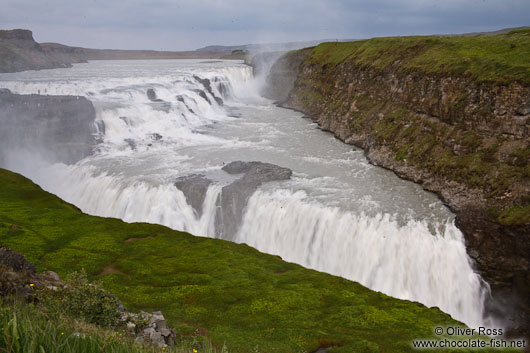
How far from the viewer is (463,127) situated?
35156 mm

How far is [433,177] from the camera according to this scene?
112 ft

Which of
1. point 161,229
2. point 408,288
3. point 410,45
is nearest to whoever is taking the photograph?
point 408,288

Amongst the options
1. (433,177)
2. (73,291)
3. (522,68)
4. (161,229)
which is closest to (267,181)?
(161,229)

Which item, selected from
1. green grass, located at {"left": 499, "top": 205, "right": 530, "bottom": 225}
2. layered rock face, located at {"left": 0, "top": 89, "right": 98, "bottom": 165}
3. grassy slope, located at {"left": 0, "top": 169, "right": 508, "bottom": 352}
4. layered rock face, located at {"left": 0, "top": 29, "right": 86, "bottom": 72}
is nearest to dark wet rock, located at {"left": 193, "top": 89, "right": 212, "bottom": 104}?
layered rock face, located at {"left": 0, "top": 89, "right": 98, "bottom": 165}

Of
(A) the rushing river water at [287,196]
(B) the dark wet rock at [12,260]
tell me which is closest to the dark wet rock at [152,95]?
(A) the rushing river water at [287,196]

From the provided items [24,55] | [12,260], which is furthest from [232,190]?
[24,55]

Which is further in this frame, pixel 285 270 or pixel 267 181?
pixel 267 181

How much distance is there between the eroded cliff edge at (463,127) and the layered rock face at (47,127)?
Answer: 97.5ft

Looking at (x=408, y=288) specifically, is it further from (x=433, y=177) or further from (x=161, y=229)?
(x=161, y=229)

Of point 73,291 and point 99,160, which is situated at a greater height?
point 73,291

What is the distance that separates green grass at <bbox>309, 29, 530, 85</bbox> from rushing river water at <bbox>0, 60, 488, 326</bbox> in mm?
11078

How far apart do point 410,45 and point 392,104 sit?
9.92 metres

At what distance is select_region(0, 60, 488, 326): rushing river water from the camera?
25.9m

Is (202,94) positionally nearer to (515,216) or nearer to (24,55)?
(515,216)
